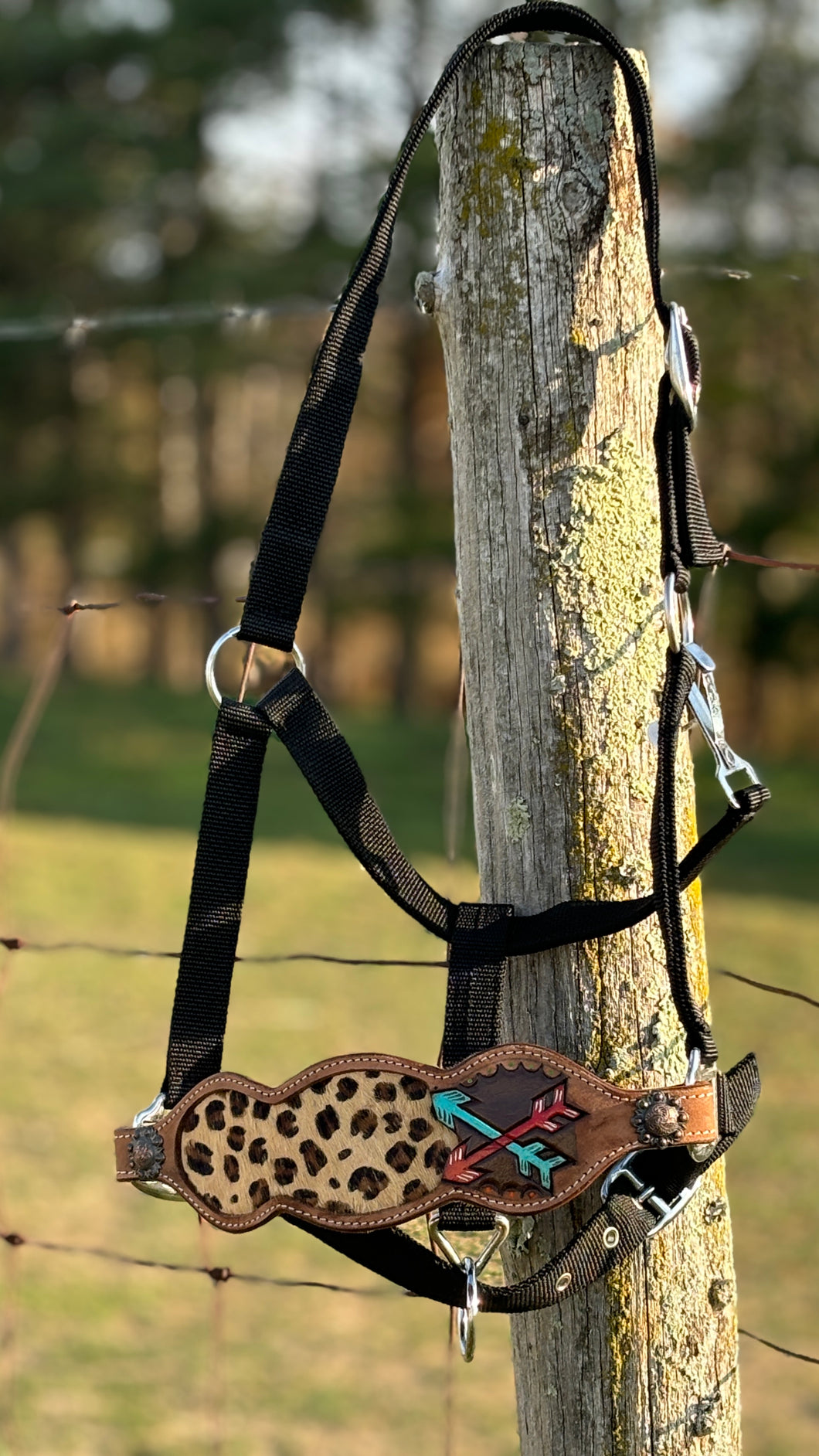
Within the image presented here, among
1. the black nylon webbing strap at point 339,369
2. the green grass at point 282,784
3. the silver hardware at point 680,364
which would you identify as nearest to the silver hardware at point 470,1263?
the black nylon webbing strap at point 339,369

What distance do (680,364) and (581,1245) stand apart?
0.79 meters

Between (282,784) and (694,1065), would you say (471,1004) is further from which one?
(282,784)

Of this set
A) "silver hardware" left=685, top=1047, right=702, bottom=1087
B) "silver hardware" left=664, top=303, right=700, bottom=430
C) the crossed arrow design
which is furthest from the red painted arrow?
"silver hardware" left=664, top=303, right=700, bottom=430

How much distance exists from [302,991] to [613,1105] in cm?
519

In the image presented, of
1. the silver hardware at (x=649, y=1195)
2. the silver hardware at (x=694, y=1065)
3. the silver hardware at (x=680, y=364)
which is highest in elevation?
the silver hardware at (x=680, y=364)

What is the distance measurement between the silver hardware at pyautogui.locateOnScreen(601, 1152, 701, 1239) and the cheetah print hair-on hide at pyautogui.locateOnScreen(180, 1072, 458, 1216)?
15 centimetres

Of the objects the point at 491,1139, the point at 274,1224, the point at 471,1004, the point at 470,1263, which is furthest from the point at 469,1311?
the point at 274,1224

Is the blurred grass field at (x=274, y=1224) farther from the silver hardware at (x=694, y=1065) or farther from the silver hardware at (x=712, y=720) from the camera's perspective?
the silver hardware at (x=712, y=720)

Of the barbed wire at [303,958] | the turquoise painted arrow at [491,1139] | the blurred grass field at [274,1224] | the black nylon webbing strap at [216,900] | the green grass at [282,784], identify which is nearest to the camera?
the turquoise painted arrow at [491,1139]

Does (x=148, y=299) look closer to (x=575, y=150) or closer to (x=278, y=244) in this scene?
(x=278, y=244)

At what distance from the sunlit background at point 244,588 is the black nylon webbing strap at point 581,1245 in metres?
0.81

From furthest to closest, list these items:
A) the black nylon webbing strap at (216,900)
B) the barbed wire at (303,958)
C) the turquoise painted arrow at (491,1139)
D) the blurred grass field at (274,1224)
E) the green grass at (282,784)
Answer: the green grass at (282,784), the blurred grass field at (274,1224), the barbed wire at (303,958), the black nylon webbing strap at (216,900), the turquoise painted arrow at (491,1139)

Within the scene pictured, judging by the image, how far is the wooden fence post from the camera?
1266 millimetres

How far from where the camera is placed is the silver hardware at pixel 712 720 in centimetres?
119
